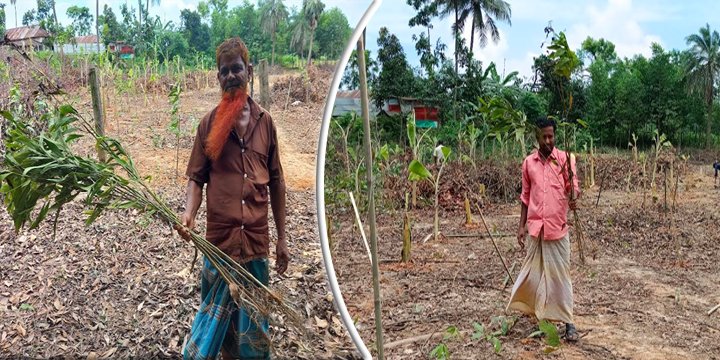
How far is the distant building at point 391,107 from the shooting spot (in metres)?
2.36

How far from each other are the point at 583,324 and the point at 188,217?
259cm

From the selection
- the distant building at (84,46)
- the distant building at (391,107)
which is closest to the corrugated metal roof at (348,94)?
the distant building at (391,107)

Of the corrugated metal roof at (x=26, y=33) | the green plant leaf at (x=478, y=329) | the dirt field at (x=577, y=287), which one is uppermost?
the corrugated metal roof at (x=26, y=33)

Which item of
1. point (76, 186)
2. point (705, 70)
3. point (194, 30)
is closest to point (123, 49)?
point (194, 30)

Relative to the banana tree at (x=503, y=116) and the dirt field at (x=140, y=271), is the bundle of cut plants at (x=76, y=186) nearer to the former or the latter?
the dirt field at (x=140, y=271)

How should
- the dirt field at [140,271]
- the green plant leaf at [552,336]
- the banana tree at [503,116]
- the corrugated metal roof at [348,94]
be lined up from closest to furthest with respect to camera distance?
the dirt field at [140,271] < the corrugated metal roof at [348,94] < the green plant leaf at [552,336] < the banana tree at [503,116]

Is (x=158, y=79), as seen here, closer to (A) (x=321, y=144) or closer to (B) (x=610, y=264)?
(A) (x=321, y=144)

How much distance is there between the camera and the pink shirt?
3055 millimetres

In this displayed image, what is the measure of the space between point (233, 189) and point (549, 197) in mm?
1802

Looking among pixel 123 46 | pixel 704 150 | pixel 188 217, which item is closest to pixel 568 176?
pixel 188 217

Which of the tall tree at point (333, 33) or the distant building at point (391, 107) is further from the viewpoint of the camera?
the distant building at point (391, 107)

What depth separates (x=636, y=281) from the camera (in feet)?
14.9

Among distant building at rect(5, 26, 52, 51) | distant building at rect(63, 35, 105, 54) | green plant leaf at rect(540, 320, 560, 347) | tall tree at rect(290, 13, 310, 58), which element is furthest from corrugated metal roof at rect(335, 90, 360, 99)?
green plant leaf at rect(540, 320, 560, 347)

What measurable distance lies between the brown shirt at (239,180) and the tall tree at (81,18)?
92cm
